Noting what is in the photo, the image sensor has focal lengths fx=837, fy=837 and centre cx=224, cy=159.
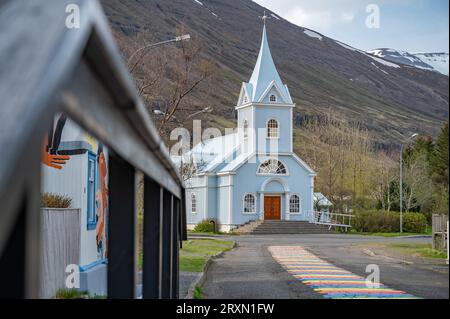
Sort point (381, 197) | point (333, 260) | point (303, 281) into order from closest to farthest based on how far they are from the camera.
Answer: point (303, 281)
point (333, 260)
point (381, 197)

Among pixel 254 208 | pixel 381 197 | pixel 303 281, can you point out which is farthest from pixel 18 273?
pixel 381 197

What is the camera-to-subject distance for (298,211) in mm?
56938

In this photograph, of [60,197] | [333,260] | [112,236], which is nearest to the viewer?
[112,236]

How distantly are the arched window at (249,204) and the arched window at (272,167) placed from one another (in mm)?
1877

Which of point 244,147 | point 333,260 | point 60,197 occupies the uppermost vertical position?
point 244,147

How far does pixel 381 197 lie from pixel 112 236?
Result: 2417 inches

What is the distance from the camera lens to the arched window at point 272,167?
186ft

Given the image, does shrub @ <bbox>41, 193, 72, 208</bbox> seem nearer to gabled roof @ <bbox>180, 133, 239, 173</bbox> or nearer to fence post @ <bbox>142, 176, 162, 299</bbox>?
fence post @ <bbox>142, 176, 162, 299</bbox>

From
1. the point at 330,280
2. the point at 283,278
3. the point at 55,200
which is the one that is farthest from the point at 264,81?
the point at 55,200

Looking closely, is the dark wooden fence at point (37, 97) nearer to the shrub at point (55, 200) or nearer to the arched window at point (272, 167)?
the shrub at point (55, 200)

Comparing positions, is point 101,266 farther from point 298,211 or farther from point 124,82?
point 298,211

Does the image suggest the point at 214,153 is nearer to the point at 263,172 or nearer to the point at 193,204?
the point at 193,204

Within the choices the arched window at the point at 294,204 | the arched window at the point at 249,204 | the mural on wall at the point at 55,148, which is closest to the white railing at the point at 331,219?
the arched window at the point at 294,204
